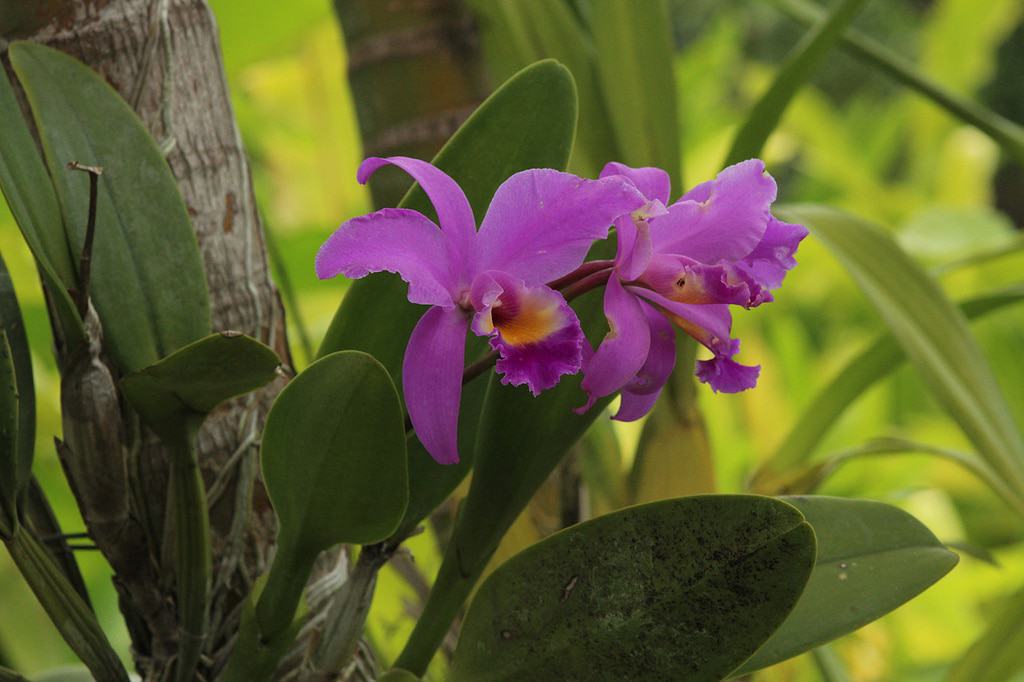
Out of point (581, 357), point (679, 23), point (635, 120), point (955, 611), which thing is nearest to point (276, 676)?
point (581, 357)

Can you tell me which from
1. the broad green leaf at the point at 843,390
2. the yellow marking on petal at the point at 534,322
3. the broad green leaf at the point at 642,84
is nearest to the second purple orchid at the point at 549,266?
the yellow marking on petal at the point at 534,322

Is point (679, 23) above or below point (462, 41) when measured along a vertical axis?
above

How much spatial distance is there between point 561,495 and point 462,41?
30cm

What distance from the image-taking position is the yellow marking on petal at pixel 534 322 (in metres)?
0.28

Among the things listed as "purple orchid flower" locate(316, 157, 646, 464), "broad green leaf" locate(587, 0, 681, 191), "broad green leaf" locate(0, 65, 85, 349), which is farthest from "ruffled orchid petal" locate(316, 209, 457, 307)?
"broad green leaf" locate(587, 0, 681, 191)

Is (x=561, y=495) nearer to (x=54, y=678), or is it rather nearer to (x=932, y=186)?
(x=54, y=678)

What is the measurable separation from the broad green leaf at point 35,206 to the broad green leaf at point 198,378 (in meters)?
0.04

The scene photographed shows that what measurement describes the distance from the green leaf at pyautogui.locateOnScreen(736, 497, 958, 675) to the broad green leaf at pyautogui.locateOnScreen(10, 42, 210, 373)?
23cm

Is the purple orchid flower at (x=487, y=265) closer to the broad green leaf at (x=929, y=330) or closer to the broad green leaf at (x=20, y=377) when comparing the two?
the broad green leaf at (x=20, y=377)

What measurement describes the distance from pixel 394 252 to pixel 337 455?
64mm

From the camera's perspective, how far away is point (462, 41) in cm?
64

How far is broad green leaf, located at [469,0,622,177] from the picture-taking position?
1.83ft

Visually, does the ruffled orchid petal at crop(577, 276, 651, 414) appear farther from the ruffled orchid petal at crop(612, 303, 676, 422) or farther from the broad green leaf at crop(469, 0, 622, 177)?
the broad green leaf at crop(469, 0, 622, 177)

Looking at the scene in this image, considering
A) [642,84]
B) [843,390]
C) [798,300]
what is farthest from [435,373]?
[798,300]
